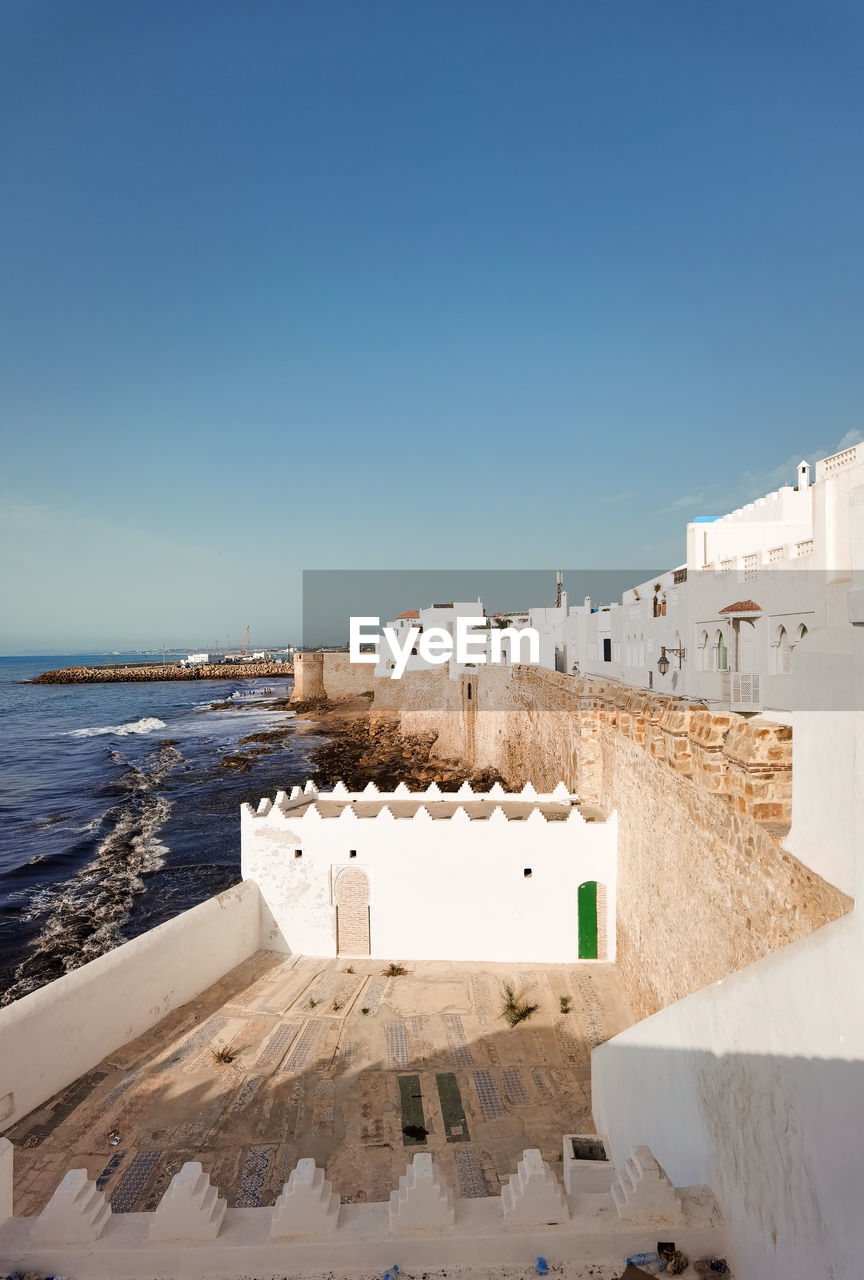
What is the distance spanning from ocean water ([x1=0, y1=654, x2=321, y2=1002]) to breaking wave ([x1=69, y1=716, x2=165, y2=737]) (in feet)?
0.61

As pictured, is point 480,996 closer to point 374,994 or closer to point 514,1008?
point 514,1008

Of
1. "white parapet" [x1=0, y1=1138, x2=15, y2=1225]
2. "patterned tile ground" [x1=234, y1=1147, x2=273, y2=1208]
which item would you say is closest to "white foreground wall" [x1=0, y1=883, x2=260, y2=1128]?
"patterned tile ground" [x1=234, y1=1147, x2=273, y2=1208]

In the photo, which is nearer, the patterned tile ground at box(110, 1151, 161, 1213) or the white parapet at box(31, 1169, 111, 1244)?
the white parapet at box(31, 1169, 111, 1244)

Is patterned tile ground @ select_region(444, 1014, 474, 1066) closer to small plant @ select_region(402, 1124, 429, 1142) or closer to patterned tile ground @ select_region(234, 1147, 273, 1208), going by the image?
small plant @ select_region(402, 1124, 429, 1142)

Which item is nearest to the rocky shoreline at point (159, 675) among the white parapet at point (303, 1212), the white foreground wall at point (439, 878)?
the white foreground wall at point (439, 878)

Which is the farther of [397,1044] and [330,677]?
[330,677]

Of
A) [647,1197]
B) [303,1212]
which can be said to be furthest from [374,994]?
[647,1197]

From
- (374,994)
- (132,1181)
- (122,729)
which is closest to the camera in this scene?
(132,1181)

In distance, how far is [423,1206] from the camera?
11.9ft

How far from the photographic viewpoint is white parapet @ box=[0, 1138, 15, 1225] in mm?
4043

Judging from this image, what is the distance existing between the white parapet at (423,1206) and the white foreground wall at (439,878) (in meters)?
6.27

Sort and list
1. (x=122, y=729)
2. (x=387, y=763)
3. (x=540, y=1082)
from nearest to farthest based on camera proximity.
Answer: (x=540, y=1082) → (x=387, y=763) → (x=122, y=729)

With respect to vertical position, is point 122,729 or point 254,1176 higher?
point 254,1176

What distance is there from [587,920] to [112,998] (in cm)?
656
